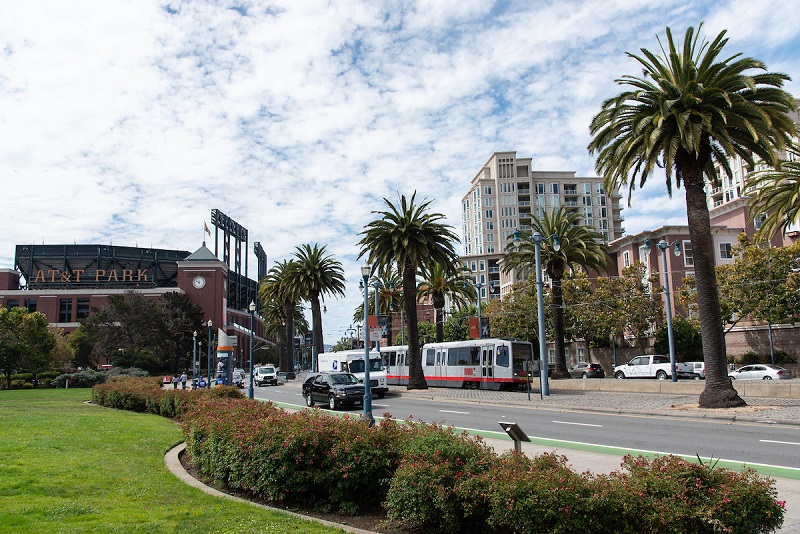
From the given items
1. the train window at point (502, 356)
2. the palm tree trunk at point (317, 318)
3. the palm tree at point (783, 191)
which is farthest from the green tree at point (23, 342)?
the palm tree at point (783, 191)

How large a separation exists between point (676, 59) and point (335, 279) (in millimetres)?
42623

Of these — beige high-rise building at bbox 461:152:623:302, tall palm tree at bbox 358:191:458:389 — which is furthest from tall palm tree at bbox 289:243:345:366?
beige high-rise building at bbox 461:152:623:302

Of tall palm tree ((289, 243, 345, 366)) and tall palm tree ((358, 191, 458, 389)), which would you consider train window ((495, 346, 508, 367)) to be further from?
tall palm tree ((289, 243, 345, 366))

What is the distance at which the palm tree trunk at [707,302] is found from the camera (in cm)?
2256

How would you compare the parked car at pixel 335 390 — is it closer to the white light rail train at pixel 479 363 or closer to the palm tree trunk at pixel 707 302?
the white light rail train at pixel 479 363

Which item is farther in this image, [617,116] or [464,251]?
[464,251]

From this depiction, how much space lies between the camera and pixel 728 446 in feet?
47.1

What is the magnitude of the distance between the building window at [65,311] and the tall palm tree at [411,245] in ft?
333

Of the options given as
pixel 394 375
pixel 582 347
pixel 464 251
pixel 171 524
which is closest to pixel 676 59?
pixel 171 524

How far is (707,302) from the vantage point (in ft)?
76.1

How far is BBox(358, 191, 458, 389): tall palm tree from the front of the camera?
39.3 m

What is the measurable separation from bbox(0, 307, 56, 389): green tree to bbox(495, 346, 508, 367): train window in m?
45.8

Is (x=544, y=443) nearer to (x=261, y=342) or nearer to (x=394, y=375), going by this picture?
(x=394, y=375)

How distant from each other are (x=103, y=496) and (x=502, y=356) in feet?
102
